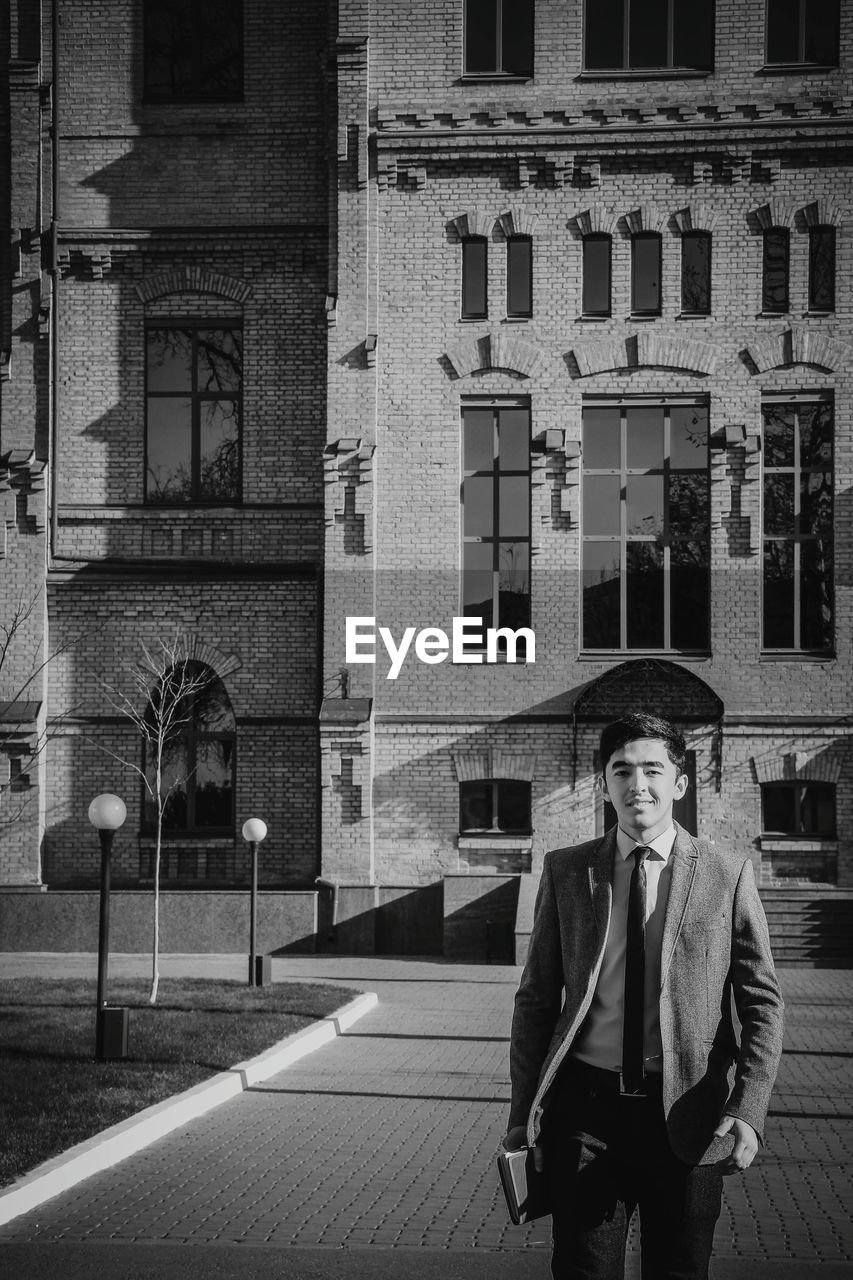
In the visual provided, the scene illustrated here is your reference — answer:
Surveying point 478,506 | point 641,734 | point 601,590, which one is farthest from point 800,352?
point 641,734

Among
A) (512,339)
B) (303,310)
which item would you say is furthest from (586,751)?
(303,310)

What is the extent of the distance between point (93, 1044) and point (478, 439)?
1467cm

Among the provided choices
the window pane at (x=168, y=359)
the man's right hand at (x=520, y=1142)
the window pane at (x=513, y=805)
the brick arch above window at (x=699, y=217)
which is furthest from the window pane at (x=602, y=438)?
the man's right hand at (x=520, y=1142)

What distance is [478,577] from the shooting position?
25672 millimetres

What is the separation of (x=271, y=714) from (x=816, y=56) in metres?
13.9

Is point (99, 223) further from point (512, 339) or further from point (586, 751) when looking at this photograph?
point (586, 751)

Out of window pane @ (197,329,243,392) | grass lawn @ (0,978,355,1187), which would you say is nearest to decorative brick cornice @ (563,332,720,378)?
window pane @ (197,329,243,392)

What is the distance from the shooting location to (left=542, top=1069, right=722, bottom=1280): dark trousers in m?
4.26

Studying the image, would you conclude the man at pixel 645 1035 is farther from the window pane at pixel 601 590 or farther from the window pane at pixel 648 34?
the window pane at pixel 648 34

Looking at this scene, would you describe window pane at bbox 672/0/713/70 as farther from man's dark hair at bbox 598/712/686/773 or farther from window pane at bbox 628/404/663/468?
man's dark hair at bbox 598/712/686/773

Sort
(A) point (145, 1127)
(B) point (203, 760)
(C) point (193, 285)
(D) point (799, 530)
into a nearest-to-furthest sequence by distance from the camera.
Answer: (A) point (145, 1127) < (D) point (799, 530) < (B) point (203, 760) < (C) point (193, 285)

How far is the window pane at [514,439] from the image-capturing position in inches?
1011

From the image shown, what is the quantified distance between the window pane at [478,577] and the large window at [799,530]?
14.4 ft

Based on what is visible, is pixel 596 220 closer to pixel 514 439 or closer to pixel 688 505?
pixel 514 439
